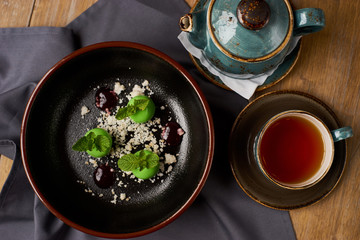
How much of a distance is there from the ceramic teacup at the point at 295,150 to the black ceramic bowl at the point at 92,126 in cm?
13

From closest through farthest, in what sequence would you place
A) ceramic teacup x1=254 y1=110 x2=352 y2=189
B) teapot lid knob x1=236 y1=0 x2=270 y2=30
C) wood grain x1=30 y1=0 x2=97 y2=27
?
teapot lid knob x1=236 y1=0 x2=270 y2=30 < ceramic teacup x1=254 y1=110 x2=352 y2=189 < wood grain x1=30 y1=0 x2=97 y2=27

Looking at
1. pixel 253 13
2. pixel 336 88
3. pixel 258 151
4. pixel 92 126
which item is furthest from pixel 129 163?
pixel 336 88

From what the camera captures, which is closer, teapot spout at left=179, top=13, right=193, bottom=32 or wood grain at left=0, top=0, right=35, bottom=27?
teapot spout at left=179, top=13, right=193, bottom=32

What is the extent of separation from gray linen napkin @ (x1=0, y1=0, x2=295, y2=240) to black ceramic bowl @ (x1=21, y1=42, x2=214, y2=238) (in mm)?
61

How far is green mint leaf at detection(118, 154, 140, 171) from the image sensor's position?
0.73 meters

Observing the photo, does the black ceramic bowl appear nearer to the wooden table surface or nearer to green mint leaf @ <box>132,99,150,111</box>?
green mint leaf @ <box>132,99,150,111</box>

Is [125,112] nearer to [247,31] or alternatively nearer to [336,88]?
[247,31]

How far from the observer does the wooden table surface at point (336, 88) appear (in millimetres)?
793

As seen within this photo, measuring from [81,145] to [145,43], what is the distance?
0.28 m

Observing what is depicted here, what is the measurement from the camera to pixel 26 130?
74cm

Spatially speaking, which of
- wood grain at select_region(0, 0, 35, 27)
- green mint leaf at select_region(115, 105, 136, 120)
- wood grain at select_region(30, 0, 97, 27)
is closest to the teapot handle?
green mint leaf at select_region(115, 105, 136, 120)

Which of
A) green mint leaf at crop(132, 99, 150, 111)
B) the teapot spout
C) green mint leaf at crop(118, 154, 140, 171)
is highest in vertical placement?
the teapot spout

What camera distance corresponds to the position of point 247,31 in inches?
24.1

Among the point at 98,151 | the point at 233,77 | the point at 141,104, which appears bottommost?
the point at 98,151
